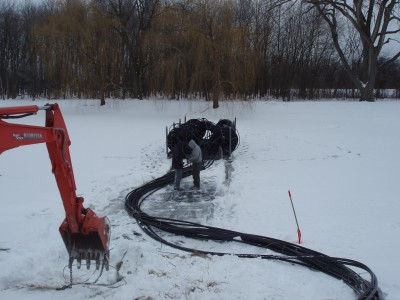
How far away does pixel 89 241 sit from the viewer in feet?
12.9

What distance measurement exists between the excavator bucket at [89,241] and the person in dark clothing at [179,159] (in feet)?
14.7

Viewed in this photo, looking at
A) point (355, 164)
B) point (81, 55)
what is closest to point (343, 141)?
point (355, 164)

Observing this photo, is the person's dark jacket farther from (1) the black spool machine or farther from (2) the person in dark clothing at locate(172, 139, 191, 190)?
(1) the black spool machine

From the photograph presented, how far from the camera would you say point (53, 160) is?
3740 millimetres

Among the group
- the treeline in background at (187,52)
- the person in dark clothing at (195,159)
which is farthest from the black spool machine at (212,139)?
the treeline in background at (187,52)

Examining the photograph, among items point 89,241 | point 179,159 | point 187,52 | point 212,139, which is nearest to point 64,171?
point 89,241

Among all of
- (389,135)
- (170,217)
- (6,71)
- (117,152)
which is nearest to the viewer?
(170,217)

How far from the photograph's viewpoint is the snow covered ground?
4.51 meters

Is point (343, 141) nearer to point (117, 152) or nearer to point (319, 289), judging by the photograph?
point (117, 152)

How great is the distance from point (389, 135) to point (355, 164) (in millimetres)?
6636

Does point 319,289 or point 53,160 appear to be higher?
point 53,160

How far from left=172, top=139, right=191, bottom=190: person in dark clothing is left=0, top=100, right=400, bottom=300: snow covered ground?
556mm

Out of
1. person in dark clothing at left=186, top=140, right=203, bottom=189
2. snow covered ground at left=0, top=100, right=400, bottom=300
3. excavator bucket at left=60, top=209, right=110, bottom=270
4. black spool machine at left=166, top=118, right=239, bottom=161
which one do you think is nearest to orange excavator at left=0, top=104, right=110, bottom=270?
excavator bucket at left=60, top=209, right=110, bottom=270

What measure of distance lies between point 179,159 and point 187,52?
1557 centimetres
